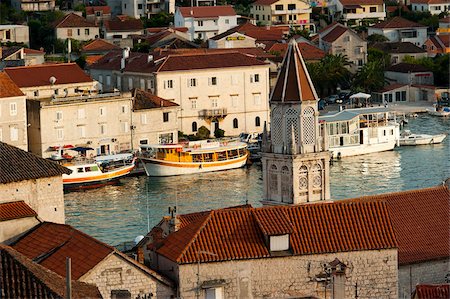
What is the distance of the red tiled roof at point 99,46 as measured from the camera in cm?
7088

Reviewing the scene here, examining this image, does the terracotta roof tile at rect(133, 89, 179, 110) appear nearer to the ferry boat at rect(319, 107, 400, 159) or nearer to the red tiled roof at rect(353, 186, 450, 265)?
the ferry boat at rect(319, 107, 400, 159)

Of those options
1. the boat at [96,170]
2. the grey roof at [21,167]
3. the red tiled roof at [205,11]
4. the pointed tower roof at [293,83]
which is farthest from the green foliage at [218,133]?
the grey roof at [21,167]

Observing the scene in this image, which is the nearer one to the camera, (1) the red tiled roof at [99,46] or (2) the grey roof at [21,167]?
(2) the grey roof at [21,167]

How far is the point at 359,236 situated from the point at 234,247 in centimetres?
169

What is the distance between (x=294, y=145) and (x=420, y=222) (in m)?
4.27

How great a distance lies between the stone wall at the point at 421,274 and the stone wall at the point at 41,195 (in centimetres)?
600

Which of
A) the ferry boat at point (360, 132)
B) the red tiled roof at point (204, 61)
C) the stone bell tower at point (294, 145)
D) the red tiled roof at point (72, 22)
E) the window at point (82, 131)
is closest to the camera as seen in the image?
the stone bell tower at point (294, 145)

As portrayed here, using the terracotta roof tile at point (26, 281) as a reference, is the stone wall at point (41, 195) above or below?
below

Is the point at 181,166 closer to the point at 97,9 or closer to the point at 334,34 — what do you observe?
the point at 334,34

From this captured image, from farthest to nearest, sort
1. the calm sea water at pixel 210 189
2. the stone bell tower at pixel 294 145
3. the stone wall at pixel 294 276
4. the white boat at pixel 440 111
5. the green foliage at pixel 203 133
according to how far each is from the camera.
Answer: the white boat at pixel 440 111, the green foliage at pixel 203 133, the calm sea water at pixel 210 189, the stone bell tower at pixel 294 145, the stone wall at pixel 294 276

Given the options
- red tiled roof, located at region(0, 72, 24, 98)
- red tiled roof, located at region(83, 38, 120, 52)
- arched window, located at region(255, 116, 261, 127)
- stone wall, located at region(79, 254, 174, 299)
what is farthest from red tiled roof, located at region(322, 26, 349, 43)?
stone wall, located at region(79, 254, 174, 299)

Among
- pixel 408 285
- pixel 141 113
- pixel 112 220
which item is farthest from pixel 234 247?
pixel 141 113

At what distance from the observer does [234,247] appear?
21.7 metres

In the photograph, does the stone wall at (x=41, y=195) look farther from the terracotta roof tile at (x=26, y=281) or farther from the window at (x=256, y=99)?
the window at (x=256, y=99)
